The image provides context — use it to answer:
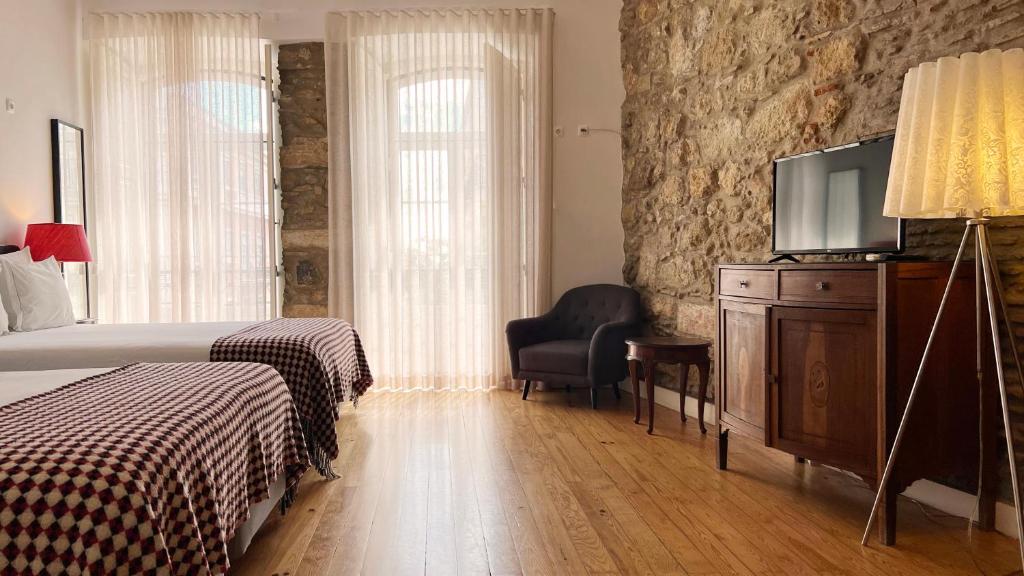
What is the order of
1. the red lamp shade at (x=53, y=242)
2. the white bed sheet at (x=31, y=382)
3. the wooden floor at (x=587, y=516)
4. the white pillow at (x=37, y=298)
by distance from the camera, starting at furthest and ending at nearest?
the red lamp shade at (x=53, y=242)
the white pillow at (x=37, y=298)
the wooden floor at (x=587, y=516)
the white bed sheet at (x=31, y=382)

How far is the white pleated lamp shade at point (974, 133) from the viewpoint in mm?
2201

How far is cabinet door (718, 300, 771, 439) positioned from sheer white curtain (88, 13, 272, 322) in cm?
384

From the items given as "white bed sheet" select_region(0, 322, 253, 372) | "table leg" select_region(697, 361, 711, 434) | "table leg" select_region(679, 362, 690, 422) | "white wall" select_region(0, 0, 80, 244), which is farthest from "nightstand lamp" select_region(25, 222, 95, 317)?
"table leg" select_region(697, 361, 711, 434)

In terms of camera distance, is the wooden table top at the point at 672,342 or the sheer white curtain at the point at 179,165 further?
the sheer white curtain at the point at 179,165

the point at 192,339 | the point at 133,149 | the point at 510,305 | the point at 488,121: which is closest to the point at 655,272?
the point at 510,305

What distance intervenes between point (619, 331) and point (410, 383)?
1.83 meters

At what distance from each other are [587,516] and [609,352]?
2.19 meters

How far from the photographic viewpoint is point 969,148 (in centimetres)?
222

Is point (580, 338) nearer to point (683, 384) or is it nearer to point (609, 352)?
point (609, 352)

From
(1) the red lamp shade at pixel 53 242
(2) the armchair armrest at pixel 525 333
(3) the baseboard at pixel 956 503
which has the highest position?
(1) the red lamp shade at pixel 53 242

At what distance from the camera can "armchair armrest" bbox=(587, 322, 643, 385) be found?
16.0 ft

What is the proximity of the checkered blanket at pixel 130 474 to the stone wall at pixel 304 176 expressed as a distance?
3400 mm

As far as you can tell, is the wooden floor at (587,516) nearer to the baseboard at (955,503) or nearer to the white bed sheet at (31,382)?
the baseboard at (955,503)

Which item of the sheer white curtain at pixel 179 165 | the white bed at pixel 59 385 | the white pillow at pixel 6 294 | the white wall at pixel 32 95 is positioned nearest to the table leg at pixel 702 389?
the white bed at pixel 59 385
